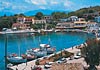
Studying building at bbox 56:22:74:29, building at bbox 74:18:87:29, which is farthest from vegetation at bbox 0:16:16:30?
building at bbox 74:18:87:29

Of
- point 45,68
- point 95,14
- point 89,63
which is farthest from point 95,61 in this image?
point 95,14

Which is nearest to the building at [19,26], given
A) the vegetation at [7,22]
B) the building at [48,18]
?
the vegetation at [7,22]

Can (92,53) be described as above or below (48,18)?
above

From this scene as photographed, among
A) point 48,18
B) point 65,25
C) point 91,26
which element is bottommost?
point 65,25

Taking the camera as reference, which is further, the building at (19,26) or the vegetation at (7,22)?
the vegetation at (7,22)

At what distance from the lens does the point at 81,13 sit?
97.9m

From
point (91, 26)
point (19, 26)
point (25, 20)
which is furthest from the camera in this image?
point (25, 20)

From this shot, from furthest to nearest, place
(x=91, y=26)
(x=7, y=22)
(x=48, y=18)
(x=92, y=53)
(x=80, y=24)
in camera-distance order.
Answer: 1. (x=48, y=18)
2. (x=80, y=24)
3. (x=7, y=22)
4. (x=91, y=26)
5. (x=92, y=53)

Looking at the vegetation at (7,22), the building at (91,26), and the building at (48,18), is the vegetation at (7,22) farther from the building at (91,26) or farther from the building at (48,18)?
the building at (91,26)

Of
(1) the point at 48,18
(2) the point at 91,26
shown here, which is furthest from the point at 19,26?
(2) the point at 91,26

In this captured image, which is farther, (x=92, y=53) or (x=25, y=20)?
(x=25, y=20)

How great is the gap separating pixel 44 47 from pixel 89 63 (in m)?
22.0

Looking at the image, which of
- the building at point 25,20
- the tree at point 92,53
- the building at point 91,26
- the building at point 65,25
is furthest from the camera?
the building at point 65,25

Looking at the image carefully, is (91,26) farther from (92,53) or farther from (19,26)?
(92,53)
